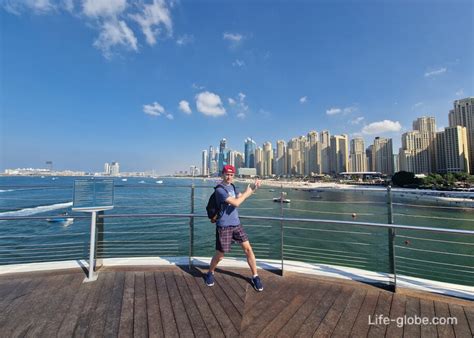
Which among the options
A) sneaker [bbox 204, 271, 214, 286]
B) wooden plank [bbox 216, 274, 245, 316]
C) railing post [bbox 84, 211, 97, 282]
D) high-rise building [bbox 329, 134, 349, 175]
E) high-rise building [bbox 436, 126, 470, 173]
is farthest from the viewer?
high-rise building [bbox 329, 134, 349, 175]

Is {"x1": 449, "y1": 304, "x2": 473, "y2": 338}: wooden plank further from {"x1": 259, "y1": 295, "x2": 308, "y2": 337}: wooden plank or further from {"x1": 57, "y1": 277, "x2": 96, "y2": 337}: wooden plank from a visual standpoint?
{"x1": 57, "y1": 277, "x2": 96, "y2": 337}: wooden plank

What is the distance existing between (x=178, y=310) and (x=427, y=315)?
7.36 feet

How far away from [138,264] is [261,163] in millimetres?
112374

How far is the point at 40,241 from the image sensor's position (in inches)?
511

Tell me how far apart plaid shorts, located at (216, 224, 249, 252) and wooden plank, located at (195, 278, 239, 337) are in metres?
0.45

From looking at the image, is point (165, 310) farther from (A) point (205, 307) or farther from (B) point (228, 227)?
(B) point (228, 227)

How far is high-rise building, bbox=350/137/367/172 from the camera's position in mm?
95537

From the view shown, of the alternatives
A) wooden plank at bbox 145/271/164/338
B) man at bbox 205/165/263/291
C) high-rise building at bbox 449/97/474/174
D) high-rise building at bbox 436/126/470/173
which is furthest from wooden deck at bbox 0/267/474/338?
high-rise building at bbox 449/97/474/174

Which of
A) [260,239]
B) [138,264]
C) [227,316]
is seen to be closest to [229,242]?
[227,316]

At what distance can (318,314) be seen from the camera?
6.38 feet

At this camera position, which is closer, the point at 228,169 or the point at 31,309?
the point at 31,309

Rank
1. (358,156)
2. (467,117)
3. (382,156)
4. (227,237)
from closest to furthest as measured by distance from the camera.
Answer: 1. (227,237)
2. (467,117)
3. (382,156)
4. (358,156)

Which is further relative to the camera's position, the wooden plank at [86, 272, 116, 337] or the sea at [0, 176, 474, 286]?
the sea at [0, 176, 474, 286]

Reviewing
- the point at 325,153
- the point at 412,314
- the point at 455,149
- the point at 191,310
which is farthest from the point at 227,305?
the point at 325,153
